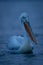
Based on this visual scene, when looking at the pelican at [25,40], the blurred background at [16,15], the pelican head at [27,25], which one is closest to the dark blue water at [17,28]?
the blurred background at [16,15]

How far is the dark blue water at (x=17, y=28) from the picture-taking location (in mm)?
10406

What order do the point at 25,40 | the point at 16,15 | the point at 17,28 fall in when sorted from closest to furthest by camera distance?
1. the point at 25,40
2. the point at 17,28
3. the point at 16,15

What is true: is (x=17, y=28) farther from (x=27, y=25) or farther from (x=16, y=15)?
(x=27, y=25)

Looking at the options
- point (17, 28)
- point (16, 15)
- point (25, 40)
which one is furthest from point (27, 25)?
point (16, 15)

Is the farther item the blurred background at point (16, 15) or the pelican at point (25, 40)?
the blurred background at point (16, 15)

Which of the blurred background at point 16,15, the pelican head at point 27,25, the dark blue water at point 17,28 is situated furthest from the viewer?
the blurred background at point 16,15

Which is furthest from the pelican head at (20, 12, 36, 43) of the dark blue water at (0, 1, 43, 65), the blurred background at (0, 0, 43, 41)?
the blurred background at (0, 0, 43, 41)

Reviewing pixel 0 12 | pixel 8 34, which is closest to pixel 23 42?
pixel 8 34

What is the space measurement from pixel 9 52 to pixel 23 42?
40 cm

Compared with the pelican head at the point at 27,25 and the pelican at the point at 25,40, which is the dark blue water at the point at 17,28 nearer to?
the pelican at the point at 25,40

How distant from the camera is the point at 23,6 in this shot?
23.5 meters

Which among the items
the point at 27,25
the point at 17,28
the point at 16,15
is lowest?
the point at 27,25

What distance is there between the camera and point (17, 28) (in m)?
16.0

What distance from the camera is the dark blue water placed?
410 inches
